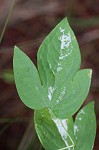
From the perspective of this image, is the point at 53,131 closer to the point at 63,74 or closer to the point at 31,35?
the point at 63,74

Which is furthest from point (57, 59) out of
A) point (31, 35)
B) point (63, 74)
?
point (31, 35)

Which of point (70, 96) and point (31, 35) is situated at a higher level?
point (70, 96)

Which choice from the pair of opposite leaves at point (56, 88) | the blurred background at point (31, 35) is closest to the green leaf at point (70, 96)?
the pair of opposite leaves at point (56, 88)

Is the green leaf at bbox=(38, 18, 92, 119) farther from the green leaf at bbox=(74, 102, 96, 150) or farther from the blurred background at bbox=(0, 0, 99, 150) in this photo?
the blurred background at bbox=(0, 0, 99, 150)

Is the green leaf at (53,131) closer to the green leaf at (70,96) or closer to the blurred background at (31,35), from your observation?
the green leaf at (70,96)

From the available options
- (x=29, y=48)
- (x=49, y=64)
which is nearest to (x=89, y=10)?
(x=29, y=48)

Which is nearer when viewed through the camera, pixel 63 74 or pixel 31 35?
pixel 63 74
